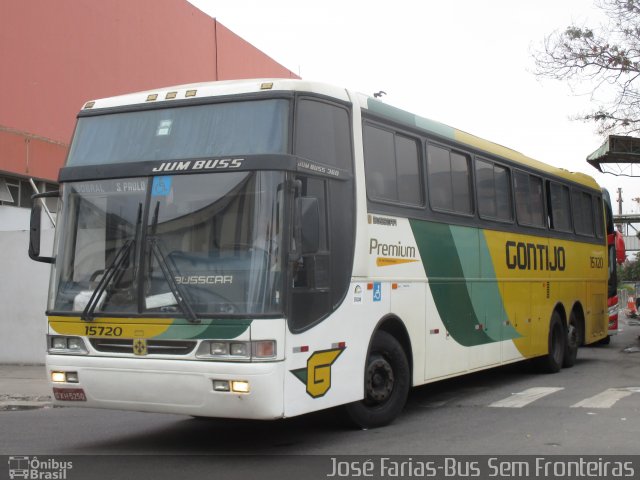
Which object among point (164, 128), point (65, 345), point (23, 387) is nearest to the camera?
point (65, 345)

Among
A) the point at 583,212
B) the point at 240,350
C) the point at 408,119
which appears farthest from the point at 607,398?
the point at 240,350

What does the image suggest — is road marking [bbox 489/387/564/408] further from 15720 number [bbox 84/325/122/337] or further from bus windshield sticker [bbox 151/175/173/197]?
bus windshield sticker [bbox 151/175/173/197]

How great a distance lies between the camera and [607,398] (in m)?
11.0

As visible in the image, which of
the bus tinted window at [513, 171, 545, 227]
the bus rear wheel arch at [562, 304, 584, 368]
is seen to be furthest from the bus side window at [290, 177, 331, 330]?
the bus rear wheel arch at [562, 304, 584, 368]

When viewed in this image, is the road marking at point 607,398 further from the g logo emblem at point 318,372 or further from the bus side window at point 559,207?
the g logo emblem at point 318,372

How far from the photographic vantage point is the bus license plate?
24.9ft

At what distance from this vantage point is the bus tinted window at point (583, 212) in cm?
1574

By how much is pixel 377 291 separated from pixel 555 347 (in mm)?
6868

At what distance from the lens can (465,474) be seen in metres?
6.74

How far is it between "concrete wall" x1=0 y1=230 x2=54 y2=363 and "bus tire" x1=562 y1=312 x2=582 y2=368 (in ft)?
31.8

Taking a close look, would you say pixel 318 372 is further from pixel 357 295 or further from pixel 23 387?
pixel 23 387

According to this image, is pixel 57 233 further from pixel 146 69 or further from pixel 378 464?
pixel 146 69

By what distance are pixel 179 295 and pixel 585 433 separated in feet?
14.4

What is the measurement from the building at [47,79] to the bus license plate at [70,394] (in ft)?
27.0
